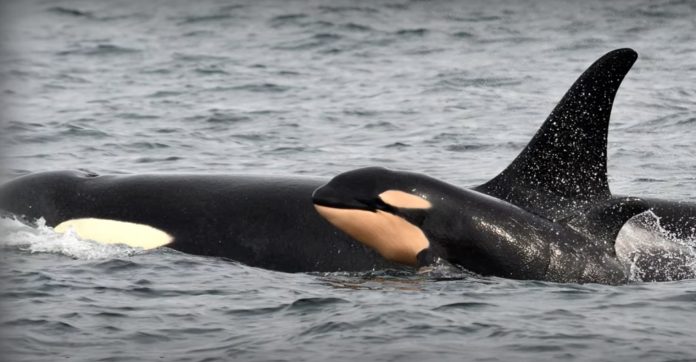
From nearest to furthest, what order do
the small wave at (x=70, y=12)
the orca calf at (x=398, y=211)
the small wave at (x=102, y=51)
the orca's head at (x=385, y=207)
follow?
the orca's head at (x=385, y=207), the orca calf at (x=398, y=211), the small wave at (x=102, y=51), the small wave at (x=70, y=12)

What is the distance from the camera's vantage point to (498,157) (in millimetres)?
17750

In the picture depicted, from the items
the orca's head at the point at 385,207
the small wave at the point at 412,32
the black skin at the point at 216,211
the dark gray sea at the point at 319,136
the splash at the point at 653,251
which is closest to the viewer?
the dark gray sea at the point at 319,136

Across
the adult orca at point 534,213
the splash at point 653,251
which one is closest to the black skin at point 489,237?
the adult orca at point 534,213

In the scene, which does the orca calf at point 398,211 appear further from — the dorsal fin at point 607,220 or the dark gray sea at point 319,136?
the dark gray sea at point 319,136

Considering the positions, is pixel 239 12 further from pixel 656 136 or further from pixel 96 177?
pixel 96 177

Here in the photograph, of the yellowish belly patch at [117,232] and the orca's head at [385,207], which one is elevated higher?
the orca's head at [385,207]

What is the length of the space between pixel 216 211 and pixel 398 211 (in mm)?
2035

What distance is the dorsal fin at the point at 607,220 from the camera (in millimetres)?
9883

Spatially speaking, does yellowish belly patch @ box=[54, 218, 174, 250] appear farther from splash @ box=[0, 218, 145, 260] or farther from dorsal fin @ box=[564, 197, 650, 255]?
dorsal fin @ box=[564, 197, 650, 255]

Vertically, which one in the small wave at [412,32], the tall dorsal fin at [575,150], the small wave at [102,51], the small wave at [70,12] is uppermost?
the small wave at [70,12]

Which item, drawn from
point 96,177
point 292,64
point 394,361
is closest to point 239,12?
point 292,64

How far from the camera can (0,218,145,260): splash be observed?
10.9m

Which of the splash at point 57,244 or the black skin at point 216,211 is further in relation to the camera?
the splash at point 57,244

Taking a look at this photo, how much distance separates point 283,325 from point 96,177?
13.5 ft
